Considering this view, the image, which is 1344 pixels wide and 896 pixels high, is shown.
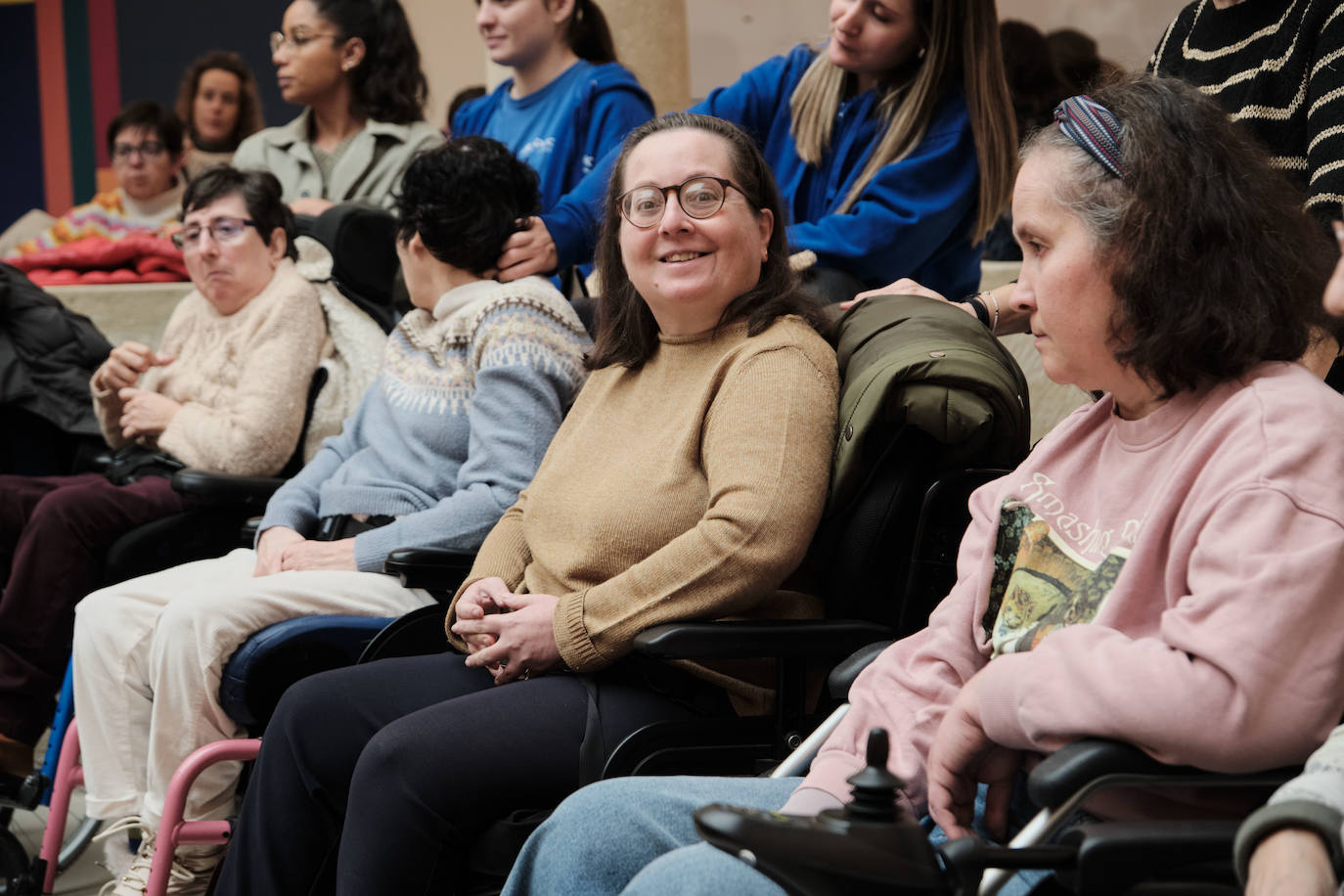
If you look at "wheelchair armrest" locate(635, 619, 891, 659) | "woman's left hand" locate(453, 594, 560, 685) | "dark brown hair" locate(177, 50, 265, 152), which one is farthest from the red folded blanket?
"wheelchair armrest" locate(635, 619, 891, 659)

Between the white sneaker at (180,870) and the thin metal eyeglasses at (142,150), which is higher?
the thin metal eyeglasses at (142,150)

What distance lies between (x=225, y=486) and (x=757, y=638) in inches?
57.2

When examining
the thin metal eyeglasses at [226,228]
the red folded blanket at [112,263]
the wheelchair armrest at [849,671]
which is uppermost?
the thin metal eyeglasses at [226,228]

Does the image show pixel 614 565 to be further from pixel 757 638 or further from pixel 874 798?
pixel 874 798

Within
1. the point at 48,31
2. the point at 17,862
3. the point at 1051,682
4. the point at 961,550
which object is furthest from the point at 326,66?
the point at 48,31

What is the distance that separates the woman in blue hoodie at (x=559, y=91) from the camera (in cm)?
310

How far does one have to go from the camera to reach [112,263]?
14.4 ft

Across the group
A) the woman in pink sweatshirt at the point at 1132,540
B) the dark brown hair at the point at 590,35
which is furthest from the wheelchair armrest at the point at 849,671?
the dark brown hair at the point at 590,35

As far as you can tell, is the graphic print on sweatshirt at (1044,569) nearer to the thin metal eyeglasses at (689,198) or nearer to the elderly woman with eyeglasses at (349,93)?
the thin metal eyeglasses at (689,198)

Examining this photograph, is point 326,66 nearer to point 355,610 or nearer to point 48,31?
point 355,610

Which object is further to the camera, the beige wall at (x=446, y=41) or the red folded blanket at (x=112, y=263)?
the beige wall at (x=446, y=41)

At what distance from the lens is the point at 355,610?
2.23m

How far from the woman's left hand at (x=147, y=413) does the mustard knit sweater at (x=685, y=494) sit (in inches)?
51.3

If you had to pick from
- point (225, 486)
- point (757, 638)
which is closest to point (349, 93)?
point (225, 486)
